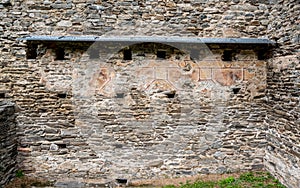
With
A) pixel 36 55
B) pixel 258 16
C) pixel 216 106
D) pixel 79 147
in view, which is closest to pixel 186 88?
pixel 216 106

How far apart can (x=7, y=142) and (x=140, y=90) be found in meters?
2.60

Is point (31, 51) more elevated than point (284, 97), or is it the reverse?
point (31, 51)

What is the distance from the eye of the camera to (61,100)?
4.77 m

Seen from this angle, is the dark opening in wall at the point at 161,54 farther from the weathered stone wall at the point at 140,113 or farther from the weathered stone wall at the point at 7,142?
the weathered stone wall at the point at 7,142

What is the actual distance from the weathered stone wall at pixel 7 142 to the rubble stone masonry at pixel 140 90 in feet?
0.44

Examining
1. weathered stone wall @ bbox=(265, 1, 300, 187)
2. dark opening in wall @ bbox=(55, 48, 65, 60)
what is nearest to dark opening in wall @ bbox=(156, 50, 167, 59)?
dark opening in wall @ bbox=(55, 48, 65, 60)

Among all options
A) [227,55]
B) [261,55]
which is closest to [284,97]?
[261,55]

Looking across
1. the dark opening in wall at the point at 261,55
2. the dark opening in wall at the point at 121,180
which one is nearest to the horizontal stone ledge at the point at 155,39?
the dark opening in wall at the point at 261,55

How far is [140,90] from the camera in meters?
4.82

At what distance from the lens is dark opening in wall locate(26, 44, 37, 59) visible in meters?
4.71

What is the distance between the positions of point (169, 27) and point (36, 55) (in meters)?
2.59

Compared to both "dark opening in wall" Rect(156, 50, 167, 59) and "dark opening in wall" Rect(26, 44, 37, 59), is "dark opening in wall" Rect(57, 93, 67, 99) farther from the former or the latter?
"dark opening in wall" Rect(156, 50, 167, 59)

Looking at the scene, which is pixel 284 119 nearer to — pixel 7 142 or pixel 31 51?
pixel 31 51

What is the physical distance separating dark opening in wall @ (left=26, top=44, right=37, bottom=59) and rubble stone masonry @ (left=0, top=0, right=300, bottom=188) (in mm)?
18
